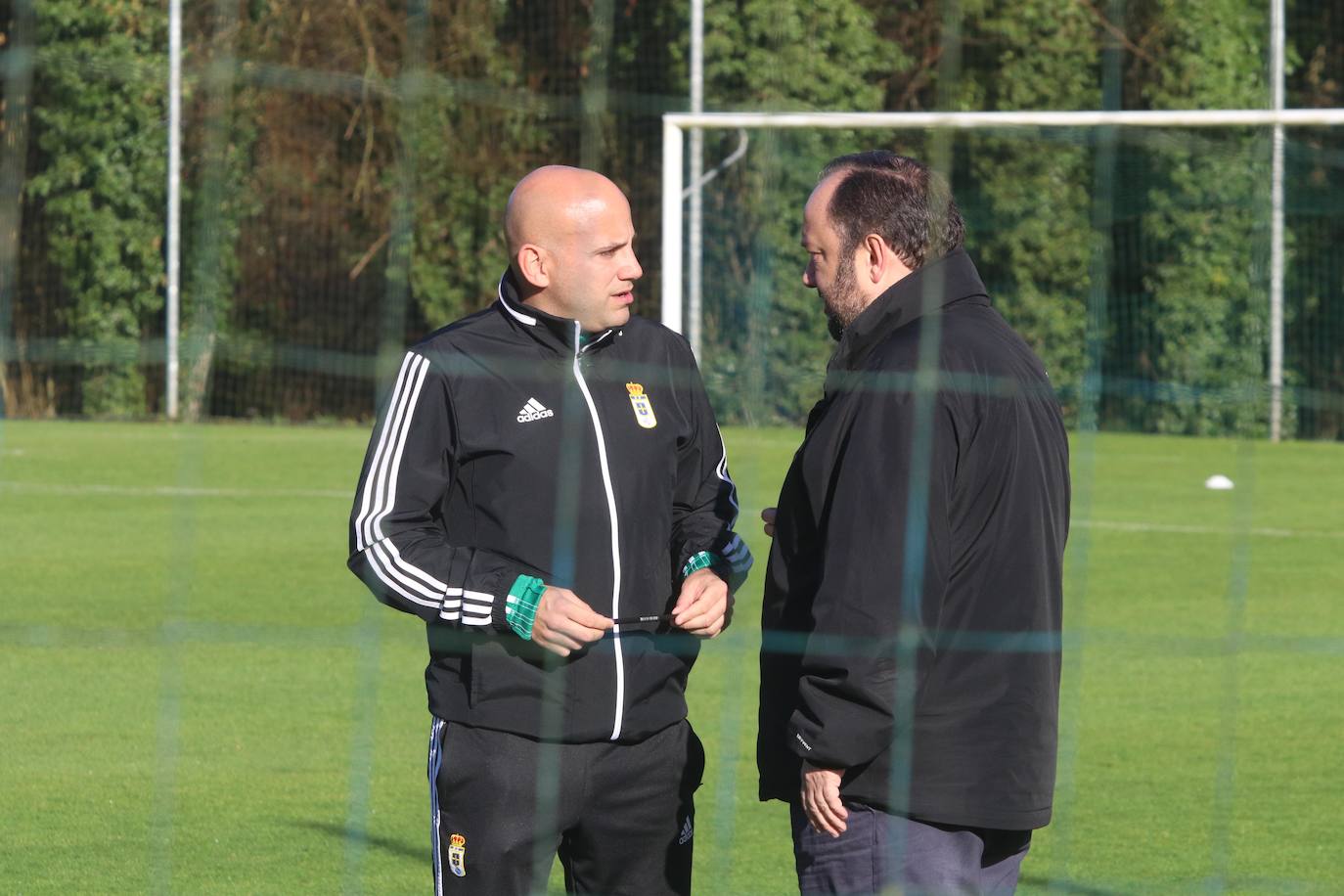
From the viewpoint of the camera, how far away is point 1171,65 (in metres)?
19.7

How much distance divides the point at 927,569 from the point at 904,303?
1.28ft

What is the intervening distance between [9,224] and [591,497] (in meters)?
12.9

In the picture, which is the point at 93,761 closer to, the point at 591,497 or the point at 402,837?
the point at 402,837

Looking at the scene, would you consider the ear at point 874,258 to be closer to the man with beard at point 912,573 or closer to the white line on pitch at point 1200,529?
the man with beard at point 912,573

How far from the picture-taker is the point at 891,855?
2797 millimetres

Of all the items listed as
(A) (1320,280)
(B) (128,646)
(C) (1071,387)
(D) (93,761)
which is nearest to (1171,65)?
(A) (1320,280)

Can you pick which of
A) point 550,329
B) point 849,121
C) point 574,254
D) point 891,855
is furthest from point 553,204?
point 849,121

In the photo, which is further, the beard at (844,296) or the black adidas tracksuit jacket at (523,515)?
the black adidas tracksuit jacket at (523,515)

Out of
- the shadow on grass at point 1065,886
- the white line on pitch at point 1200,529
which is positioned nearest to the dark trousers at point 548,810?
the shadow on grass at point 1065,886

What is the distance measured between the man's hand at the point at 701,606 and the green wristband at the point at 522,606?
249mm

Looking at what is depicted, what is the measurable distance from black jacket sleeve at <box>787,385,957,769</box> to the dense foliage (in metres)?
10.2

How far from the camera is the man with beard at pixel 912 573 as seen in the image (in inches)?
106

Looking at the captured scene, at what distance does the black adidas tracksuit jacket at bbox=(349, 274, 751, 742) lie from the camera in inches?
121

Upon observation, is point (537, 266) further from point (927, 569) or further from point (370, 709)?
point (370, 709)
